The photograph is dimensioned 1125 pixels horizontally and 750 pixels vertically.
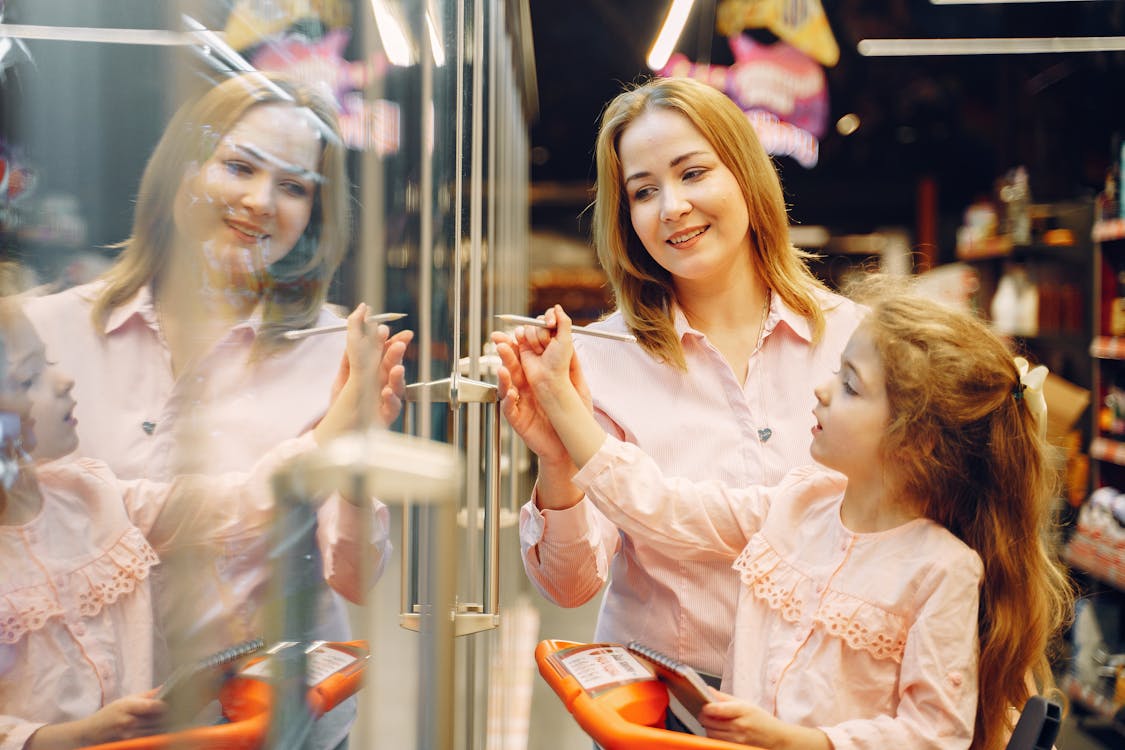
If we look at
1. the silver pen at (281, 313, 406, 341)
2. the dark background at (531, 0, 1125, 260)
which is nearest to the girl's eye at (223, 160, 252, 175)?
the silver pen at (281, 313, 406, 341)

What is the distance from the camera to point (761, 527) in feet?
4.29

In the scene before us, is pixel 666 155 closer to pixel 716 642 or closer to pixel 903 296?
pixel 903 296

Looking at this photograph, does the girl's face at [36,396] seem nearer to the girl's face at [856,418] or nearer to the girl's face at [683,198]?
the girl's face at [856,418]

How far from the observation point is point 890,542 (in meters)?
1.16

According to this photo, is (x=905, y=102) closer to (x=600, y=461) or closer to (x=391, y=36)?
(x=600, y=461)

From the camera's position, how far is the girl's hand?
1.05 m

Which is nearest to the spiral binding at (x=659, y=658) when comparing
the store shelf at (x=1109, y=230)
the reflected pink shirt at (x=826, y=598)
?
the reflected pink shirt at (x=826, y=598)

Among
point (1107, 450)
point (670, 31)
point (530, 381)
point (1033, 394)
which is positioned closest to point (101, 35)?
point (530, 381)

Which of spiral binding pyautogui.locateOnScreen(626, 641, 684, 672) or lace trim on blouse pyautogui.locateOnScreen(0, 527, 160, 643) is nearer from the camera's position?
lace trim on blouse pyautogui.locateOnScreen(0, 527, 160, 643)

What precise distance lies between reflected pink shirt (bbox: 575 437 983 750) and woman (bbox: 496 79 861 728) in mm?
64

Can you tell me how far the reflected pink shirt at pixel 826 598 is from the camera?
1.05 metres

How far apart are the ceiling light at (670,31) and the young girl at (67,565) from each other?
148 inches

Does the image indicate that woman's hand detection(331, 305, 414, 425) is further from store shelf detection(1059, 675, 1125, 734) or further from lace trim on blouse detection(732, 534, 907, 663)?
store shelf detection(1059, 675, 1125, 734)

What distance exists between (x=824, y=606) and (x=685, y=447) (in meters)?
0.33
